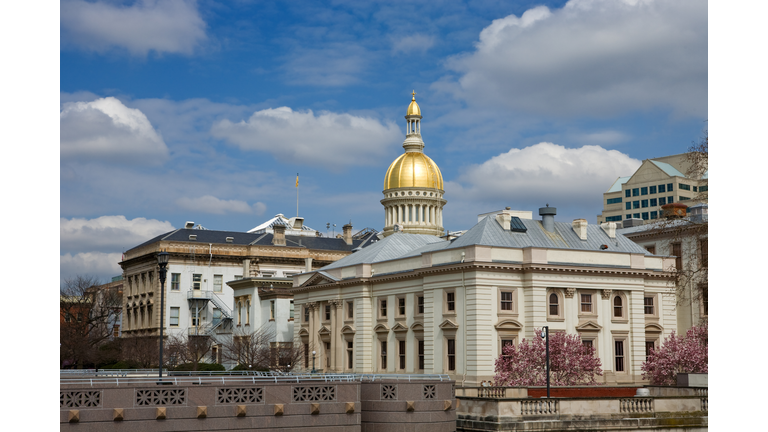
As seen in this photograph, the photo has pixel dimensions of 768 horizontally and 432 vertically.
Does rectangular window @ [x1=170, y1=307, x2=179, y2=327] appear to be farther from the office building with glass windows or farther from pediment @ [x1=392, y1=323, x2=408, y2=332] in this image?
the office building with glass windows

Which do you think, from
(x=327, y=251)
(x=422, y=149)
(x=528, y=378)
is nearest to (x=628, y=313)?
(x=528, y=378)

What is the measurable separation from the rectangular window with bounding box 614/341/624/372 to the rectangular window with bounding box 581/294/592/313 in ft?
10.5

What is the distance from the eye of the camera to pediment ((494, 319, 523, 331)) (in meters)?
56.2

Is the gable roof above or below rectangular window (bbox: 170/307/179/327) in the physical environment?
above

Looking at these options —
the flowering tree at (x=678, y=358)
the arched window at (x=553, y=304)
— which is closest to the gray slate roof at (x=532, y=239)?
the arched window at (x=553, y=304)

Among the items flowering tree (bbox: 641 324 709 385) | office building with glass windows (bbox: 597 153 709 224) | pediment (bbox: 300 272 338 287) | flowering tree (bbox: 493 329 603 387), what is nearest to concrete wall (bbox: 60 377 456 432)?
flowering tree (bbox: 493 329 603 387)

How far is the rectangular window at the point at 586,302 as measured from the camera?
194ft

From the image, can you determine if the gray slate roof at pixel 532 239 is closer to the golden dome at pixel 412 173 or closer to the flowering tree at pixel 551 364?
the flowering tree at pixel 551 364

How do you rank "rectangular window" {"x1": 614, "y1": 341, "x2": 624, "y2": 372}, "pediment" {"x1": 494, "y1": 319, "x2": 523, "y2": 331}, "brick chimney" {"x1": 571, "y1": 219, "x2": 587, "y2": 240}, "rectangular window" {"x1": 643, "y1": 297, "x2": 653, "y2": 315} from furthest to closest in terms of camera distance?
"brick chimney" {"x1": 571, "y1": 219, "x2": 587, "y2": 240}
"rectangular window" {"x1": 643, "y1": 297, "x2": 653, "y2": 315}
"rectangular window" {"x1": 614, "y1": 341, "x2": 624, "y2": 372}
"pediment" {"x1": 494, "y1": 319, "x2": 523, "y2": 331}

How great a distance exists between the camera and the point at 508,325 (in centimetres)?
5644

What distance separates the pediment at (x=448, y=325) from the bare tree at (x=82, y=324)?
32261mm

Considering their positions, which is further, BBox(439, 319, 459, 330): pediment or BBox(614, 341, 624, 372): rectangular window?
BBox(614, 341, 624, 372): rectangular window

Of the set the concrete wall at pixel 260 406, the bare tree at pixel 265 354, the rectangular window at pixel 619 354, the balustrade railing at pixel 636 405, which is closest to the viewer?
the concrete wall at pixel 260 406

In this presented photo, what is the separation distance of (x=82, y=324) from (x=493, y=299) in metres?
49.8
